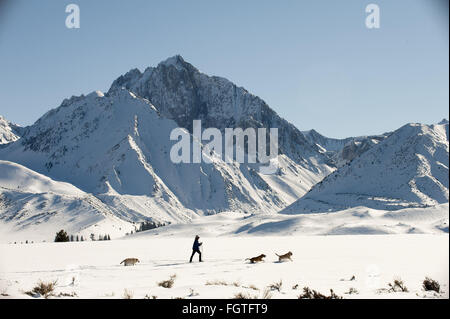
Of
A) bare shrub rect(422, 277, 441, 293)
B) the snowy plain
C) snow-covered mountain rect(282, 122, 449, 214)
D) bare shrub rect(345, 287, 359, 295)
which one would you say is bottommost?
snow-covered mountain rect(282, 122, 449, 214)

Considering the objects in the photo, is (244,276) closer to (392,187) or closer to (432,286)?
(432,286)

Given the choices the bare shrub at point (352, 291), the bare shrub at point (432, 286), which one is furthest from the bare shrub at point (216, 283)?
the bare shrub at point (432, 286)

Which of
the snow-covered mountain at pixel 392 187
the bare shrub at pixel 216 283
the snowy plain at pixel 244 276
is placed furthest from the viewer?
the snow-covered mountain at pixel 392 187

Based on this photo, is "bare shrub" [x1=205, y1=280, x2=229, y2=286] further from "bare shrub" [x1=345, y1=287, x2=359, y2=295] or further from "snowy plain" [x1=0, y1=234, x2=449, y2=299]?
"bare shrub" [x1=345, y1=287, x2=359, y2=295]

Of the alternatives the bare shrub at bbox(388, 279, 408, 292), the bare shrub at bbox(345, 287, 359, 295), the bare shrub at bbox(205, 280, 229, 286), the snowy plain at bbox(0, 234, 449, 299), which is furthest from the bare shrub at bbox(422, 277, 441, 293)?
the bare shrub at bbox(205, 280, 229, 286)

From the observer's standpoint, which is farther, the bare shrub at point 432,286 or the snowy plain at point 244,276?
the snowy plain at point 244,276

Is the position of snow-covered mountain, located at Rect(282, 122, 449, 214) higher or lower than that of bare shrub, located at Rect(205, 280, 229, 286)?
lower

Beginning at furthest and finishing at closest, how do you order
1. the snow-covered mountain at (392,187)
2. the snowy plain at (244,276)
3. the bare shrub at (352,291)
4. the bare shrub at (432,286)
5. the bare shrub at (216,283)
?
1. the snow-covered mountain at (392,187)
2. the bare shrub at (216,283)
3. the snowy plain at (244,276)
4. the bare shrub at (352,291)
5. the bare shrub at (432,286)

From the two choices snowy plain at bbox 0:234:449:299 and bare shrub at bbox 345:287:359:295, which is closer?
bare shrub at bbox 345:287:359:295

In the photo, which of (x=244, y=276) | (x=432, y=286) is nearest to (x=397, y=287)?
(x=432, y=286)

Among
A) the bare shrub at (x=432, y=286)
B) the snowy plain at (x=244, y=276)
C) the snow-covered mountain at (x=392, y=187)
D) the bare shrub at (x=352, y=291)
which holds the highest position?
the bare shrub at (x=432, y=286)

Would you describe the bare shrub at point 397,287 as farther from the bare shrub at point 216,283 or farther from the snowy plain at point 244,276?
the bare shrub at point 216,283

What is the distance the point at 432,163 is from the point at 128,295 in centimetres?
20330
